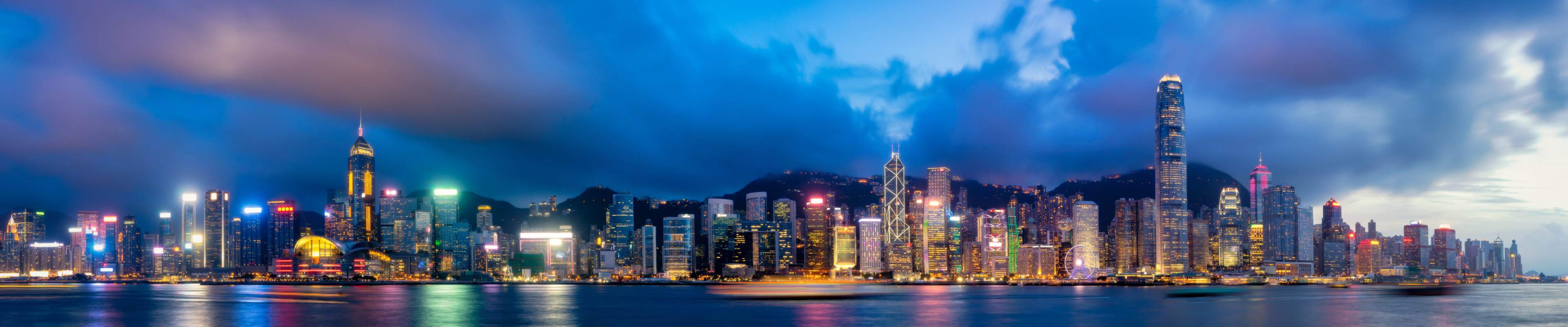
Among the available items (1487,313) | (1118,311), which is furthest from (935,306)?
(1487,313)

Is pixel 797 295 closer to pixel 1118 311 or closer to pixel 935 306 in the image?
pixel 935 306

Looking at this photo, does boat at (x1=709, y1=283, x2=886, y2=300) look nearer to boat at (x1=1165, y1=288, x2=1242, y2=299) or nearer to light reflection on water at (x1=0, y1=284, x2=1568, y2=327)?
light reflection on water at (x1=0, y1=284, x2=1568, y2=327)

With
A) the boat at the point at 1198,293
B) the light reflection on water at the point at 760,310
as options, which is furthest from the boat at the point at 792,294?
the boat at the point at 1198,293

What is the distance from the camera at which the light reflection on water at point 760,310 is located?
8756 centimetres

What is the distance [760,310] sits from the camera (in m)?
107

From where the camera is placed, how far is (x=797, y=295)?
15712 centimetres

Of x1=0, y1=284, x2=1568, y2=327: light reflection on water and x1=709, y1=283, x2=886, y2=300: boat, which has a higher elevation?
x1=0, y1=284, x2=1568, y2=327: light reflection on water

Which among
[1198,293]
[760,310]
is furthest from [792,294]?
[1198,293]

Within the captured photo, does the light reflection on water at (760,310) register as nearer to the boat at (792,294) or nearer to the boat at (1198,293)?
the boat at (1198,293)

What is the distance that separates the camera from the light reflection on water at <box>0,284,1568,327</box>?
3447 inches

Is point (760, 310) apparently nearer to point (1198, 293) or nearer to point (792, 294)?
point (792, 294)

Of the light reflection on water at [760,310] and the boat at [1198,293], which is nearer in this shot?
the light reflection on water at [760,310]

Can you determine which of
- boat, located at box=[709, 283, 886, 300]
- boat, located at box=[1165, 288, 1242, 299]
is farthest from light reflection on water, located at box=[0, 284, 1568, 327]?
boat, located at box=[709, 283, 886, 300]

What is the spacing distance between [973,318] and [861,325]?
49.8 ft
